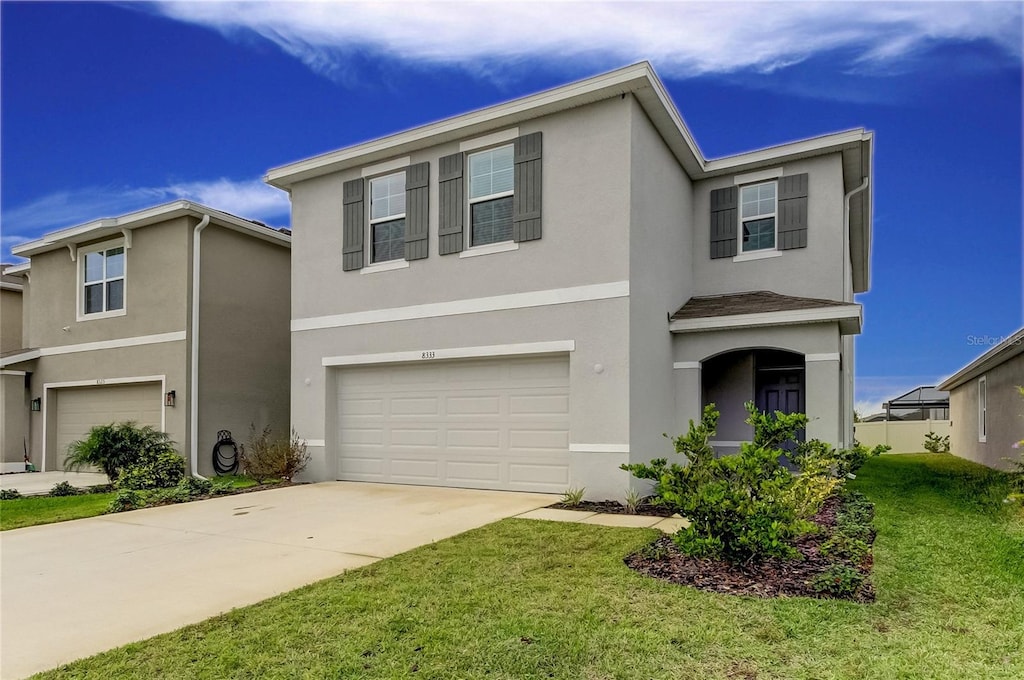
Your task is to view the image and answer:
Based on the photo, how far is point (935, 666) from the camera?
140 inches

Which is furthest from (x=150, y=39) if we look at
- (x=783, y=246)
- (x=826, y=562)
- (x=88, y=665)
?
(x=826, y=562)

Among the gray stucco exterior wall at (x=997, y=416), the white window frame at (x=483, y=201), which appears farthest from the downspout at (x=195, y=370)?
the gray stucco exterior wall at (x=997, y=416)

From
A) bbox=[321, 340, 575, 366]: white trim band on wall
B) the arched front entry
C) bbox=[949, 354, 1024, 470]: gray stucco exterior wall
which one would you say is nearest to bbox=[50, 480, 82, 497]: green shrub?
bbox=[321, 340, 575, 366]: white trim band on wall

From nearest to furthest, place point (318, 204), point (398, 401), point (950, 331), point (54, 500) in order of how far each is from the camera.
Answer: point (54, 500)
point (398, 401)
point (318, 204)
point (950, 331)

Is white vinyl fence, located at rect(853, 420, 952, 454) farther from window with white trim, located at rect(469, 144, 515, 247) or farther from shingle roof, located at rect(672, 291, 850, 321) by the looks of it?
window with white trim, located at rect(469, 144, 515, 247)

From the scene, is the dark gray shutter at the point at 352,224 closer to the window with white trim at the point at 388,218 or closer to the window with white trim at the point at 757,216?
the window with white trim at the point at 388,218

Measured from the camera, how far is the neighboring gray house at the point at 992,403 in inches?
528

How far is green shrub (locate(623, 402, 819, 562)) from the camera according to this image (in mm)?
5242

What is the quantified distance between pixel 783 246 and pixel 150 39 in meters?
14.3

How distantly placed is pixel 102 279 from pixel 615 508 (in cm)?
1283

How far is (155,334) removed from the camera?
1369cm

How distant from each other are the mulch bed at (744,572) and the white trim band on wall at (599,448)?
109 inches

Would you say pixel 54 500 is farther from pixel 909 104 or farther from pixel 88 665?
pixel 909 104

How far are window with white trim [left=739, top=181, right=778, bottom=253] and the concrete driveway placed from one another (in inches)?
227
